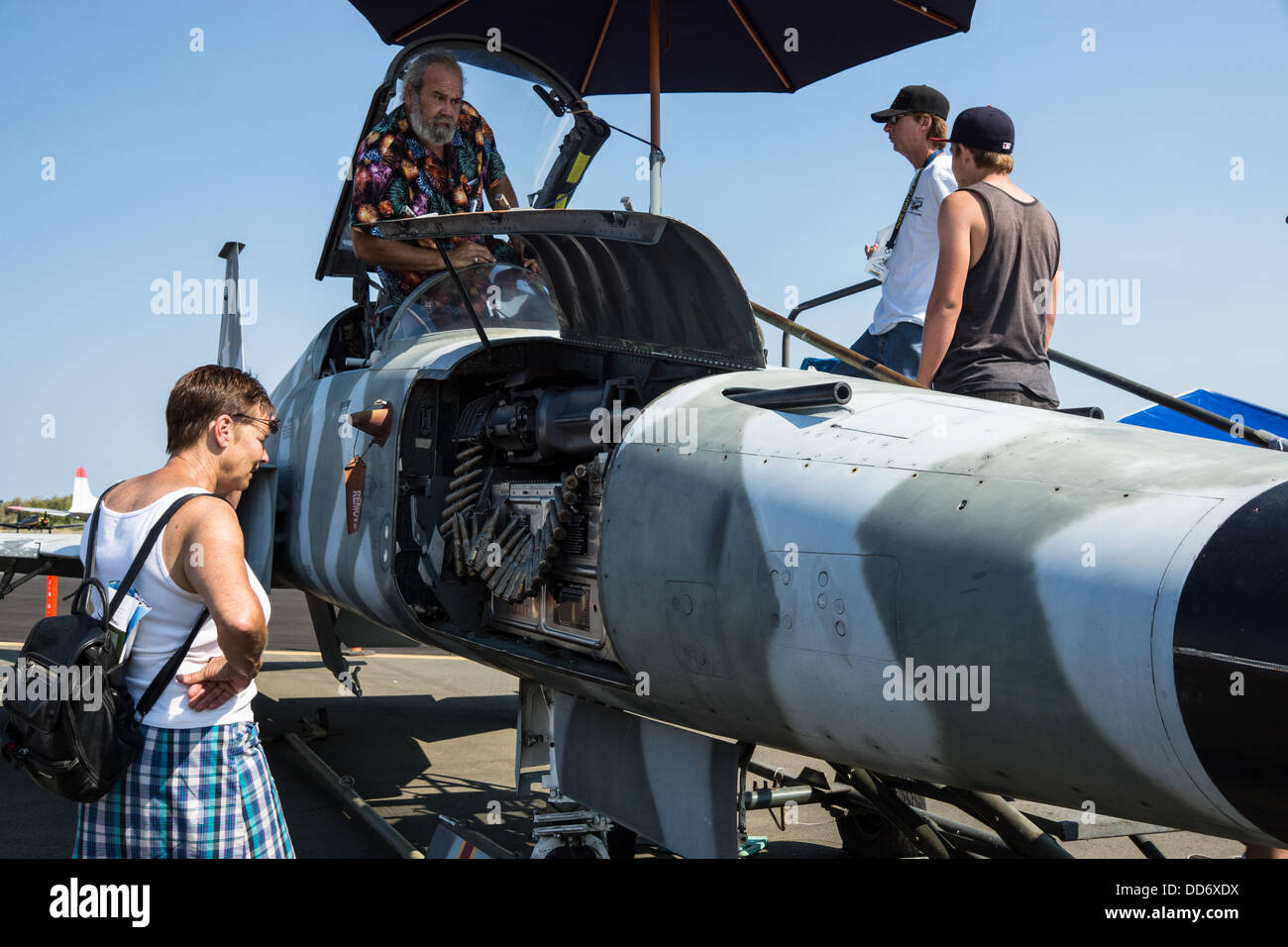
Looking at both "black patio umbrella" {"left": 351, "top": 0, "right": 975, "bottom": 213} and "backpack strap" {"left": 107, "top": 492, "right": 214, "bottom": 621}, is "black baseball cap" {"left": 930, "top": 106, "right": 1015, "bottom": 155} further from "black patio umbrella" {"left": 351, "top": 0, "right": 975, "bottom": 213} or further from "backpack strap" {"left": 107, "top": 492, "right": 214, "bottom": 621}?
"backpack strap" {"left": 107, "top": 492, "right": 214, "bottom": 621}

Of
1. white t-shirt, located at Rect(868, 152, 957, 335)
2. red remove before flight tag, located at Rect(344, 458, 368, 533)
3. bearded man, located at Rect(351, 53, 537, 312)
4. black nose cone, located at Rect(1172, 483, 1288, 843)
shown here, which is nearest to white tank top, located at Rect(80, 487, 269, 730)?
red remove before flight tag, located at Rect(344, 458, 368, 533)

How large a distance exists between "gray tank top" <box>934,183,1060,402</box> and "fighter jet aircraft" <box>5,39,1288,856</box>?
0.75m

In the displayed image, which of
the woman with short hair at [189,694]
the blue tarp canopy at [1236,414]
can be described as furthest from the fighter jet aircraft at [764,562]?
the blue tarp canopy at [1236,414]

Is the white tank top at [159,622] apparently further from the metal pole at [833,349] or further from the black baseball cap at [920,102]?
the black baseball cap at [920,102]

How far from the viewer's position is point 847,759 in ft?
8.39

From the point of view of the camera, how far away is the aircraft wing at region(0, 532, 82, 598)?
8516 mm

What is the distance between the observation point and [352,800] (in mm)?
5844

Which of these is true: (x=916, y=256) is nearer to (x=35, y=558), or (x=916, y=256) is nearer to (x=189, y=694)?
(x=189, y=694)

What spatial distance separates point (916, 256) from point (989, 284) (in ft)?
3.35

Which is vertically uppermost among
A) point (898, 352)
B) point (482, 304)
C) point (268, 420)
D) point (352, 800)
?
point (482, 304)

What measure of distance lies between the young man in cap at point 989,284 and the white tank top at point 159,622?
262 centimetres

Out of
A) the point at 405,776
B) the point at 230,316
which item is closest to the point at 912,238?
the point at 405,776
